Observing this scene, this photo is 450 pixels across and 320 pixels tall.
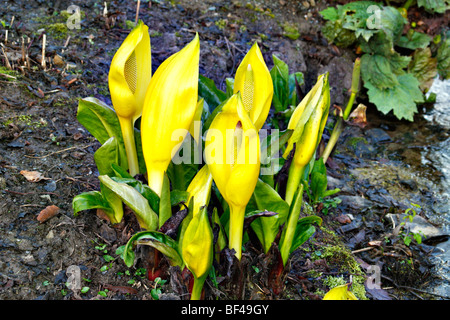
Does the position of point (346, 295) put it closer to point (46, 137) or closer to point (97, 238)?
point (97, 238)

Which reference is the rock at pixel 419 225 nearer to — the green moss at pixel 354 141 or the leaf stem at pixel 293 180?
the green moss at pixel 354 141

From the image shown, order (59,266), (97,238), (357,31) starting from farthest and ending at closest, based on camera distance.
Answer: (357,31)
(97,238)
(59,266)

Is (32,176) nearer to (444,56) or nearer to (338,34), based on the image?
(338,34)

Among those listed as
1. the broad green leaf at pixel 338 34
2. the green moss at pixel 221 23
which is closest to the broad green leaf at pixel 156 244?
the green moss at pixel 221 23

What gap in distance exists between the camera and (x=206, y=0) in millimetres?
4301

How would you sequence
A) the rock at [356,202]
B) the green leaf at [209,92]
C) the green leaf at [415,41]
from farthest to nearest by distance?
the green leaf at [415,41] < the rock at [356,202] < the green leaf at [209,92]

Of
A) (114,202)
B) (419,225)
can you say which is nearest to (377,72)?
(419,225)

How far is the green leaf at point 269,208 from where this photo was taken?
1727mm

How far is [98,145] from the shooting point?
2504mm

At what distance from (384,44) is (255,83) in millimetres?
3073

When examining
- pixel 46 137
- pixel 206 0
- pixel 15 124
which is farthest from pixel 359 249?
pixel 206 0

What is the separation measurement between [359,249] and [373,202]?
0.58 m

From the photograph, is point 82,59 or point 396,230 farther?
point 82,59

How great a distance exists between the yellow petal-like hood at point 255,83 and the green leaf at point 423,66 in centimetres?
351
